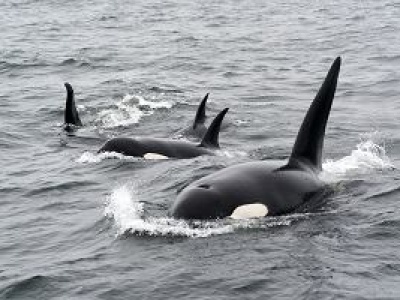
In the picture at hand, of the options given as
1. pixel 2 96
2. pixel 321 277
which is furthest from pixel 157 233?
pixel 2 96

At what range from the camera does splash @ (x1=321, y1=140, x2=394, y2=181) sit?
12.6 m

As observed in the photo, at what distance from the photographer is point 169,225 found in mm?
9727

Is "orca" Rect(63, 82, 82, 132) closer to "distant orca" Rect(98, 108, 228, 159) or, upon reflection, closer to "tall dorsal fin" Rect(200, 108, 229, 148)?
"distant orca" Rect(98, 108, 228, 159)

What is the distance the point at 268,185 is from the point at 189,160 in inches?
180

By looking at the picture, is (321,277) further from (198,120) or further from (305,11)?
(305,11)

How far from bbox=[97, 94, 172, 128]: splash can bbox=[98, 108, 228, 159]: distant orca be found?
12.3 feet

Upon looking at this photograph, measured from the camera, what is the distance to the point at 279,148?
51.8 feet

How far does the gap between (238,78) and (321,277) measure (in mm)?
17718

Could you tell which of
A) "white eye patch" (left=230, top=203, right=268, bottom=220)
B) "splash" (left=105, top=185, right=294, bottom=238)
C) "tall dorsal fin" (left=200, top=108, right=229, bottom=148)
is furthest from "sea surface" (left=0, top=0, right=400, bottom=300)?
"tall dorsal fin" (left=200, top=108, right=229, bottom=148)

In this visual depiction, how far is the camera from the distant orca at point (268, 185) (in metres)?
9.73

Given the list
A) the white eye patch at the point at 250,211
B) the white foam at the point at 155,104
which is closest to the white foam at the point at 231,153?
the white eye patch at the point at 250,211

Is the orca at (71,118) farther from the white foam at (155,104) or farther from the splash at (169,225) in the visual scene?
the splash at (169,225)

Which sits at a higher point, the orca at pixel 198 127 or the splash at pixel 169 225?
the splash at pixel 169 225

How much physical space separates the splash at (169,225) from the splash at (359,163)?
226 cm
